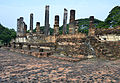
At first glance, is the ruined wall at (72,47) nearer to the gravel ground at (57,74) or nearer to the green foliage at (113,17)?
the gravel ground at (57,74)

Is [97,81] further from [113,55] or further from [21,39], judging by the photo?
[21,39]

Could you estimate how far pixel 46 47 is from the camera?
1113 cm

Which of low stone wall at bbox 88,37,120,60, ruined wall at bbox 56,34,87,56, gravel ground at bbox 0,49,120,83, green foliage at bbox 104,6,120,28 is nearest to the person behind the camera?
gravel ground at bbox 0,49,120,83

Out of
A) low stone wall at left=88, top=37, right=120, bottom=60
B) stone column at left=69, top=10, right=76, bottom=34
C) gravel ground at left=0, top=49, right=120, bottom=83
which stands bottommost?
gravel ground at left=0, top=49, right=120, bottom=83

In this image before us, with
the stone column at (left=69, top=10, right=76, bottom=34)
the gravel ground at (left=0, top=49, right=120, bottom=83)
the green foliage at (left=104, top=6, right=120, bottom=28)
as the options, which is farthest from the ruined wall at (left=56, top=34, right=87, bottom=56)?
the green foliage at (left=104, top=6, right=120, bottom=28)

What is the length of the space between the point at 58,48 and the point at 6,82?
7.12 m

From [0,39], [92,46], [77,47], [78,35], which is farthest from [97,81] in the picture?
[0,39]

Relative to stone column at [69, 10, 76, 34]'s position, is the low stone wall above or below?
below

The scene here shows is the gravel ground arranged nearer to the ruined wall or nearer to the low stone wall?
the low stone wall

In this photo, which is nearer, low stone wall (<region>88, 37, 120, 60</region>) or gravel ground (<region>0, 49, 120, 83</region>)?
gravel ground (<region>0, 49, 120, 83</region>)

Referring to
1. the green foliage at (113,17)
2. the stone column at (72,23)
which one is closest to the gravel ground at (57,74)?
the stone column at (72,23)

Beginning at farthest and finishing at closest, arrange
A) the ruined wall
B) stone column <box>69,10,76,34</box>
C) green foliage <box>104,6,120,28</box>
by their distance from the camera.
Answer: green foliage <box>104,6,120,28</box>
stone column <box>69,10,76,34</box>
the ruined wall

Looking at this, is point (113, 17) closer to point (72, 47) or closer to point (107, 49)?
point (107, 49)

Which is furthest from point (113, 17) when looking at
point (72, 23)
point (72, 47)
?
point (72, 47)
